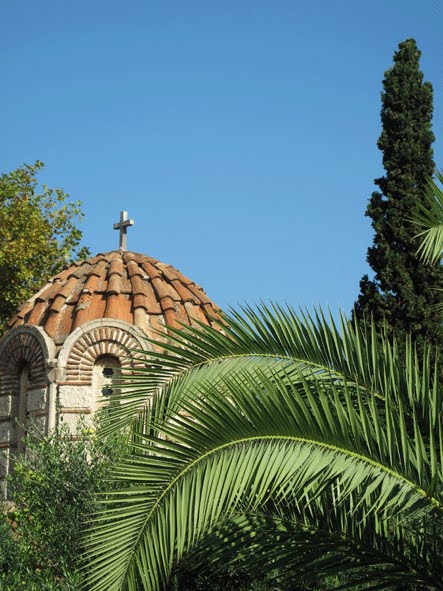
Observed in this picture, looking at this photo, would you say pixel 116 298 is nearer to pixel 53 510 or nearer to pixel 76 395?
pixel 76 395

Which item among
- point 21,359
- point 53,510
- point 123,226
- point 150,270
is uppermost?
point 123,226

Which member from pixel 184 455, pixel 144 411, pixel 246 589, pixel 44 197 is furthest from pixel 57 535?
pixel 44 197

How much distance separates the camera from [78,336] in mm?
14625

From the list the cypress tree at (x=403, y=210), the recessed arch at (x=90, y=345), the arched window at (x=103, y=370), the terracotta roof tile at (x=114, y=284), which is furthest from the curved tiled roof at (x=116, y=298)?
the cypress tree at (x=403, y=210)

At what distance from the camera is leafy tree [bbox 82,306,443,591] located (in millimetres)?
4793

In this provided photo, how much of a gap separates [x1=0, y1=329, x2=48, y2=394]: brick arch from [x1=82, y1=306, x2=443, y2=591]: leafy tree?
28.7 feet

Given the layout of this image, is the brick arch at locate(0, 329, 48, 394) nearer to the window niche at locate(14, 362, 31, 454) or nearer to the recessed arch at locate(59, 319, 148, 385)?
the window niche at locate(14, 362, 31, 454)

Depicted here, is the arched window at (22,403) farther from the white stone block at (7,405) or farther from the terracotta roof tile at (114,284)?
the terracotta roof tile at (114,284)

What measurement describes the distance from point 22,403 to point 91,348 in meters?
1.68

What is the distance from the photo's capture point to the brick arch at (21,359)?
14.9 metres

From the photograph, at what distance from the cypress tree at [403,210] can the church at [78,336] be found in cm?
270

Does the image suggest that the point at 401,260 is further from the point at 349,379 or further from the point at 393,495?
the point at 393,495

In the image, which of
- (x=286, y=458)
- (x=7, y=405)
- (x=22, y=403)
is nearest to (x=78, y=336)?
(x=22, y=403)

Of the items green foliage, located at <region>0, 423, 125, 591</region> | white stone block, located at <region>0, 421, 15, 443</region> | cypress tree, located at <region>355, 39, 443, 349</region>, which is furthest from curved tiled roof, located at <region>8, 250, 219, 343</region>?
green foliage, located at <region>0, 423, 125, 591</region>
